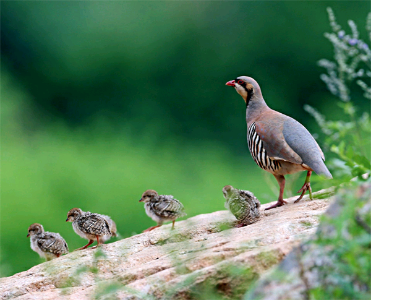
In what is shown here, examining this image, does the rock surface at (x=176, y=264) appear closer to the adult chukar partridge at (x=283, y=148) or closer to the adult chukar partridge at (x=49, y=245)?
the adult chukar partridge at (x=283, y=148)

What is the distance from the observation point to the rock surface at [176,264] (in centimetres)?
197

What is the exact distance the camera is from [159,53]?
898 centimetres

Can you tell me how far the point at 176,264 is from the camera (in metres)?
1.97

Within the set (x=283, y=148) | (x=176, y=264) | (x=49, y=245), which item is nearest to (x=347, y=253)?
(x=176, y=264)

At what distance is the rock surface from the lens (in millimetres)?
1970

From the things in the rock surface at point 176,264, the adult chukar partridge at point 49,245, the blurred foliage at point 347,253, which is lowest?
the blurred foliage at point 347,253

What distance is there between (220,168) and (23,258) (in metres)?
3.12

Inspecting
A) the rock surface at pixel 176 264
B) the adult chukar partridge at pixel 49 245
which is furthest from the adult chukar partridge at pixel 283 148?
the adult chukar partridge at pixel 49 245

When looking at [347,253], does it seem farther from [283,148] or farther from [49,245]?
[49,245]

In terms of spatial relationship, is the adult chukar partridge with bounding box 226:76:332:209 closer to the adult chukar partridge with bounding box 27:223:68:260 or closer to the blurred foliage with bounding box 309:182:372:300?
the adult chukar partridge with bounding box 27:223:68:260

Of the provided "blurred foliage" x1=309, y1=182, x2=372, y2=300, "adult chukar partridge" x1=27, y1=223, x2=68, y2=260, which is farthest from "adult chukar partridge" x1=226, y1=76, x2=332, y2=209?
"blurred foliage" x1=309, y1=182, x2=372, y2=300
